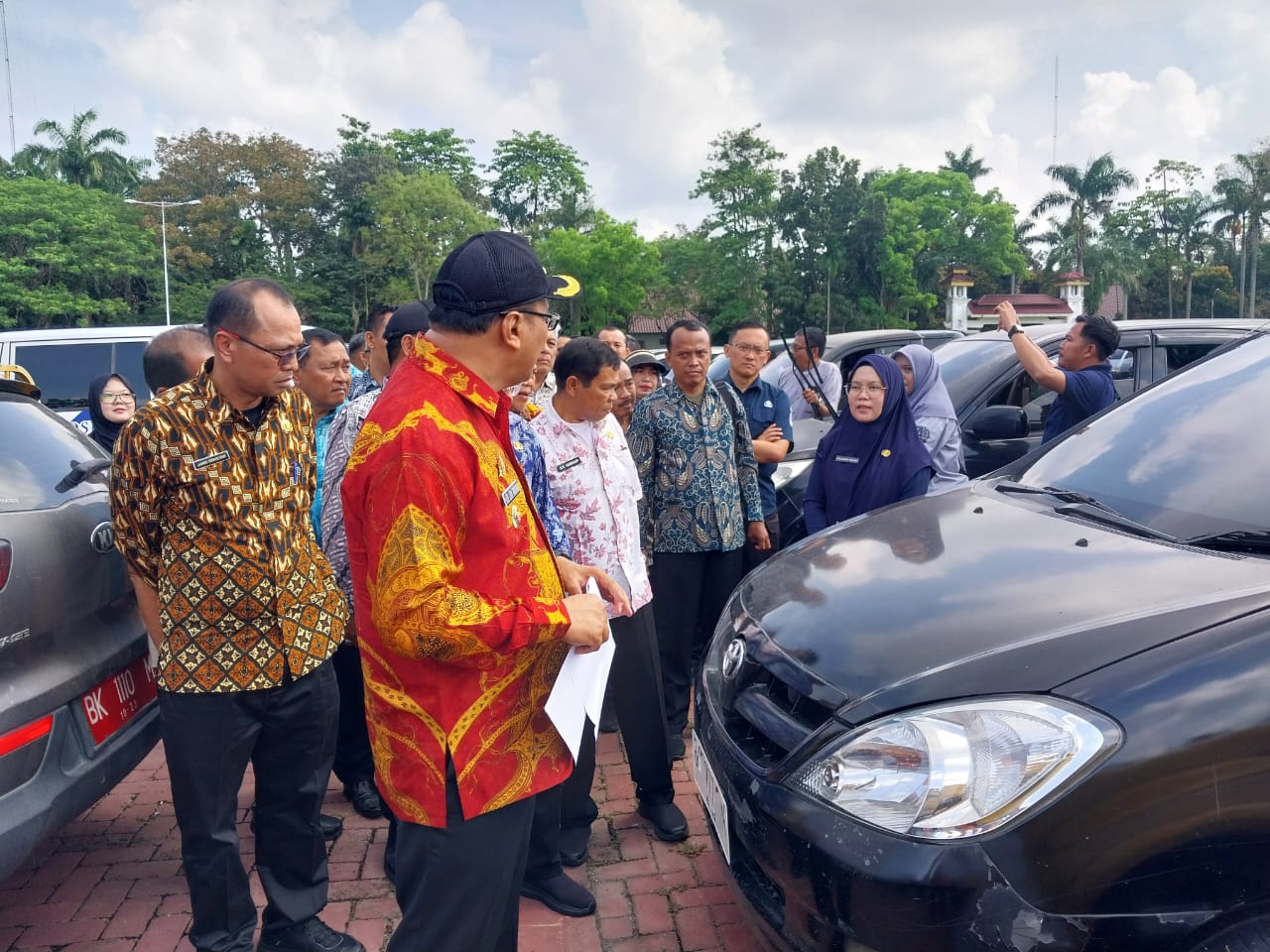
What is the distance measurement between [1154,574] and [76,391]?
28.9ft

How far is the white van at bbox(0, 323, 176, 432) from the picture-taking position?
795cm

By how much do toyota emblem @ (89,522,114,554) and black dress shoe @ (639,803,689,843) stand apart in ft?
6.62

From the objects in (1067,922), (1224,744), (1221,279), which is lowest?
(1067,922)

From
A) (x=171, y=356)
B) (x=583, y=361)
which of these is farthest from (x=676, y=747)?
(x=171, y=356)

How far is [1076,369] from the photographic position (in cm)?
471

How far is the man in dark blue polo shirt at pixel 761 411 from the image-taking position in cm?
432

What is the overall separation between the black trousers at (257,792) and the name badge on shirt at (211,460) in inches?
23.1

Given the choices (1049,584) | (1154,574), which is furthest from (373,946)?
(1154,574)

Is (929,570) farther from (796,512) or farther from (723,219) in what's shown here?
(723,219)

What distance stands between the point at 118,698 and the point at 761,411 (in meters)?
3.10

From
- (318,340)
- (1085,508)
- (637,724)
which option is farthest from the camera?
(318,340)

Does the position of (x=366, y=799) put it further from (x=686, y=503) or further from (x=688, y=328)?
(x=688, y=328)

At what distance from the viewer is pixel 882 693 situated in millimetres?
1822

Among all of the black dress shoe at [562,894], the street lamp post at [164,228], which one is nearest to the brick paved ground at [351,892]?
the black dress shoe at [562,894]
